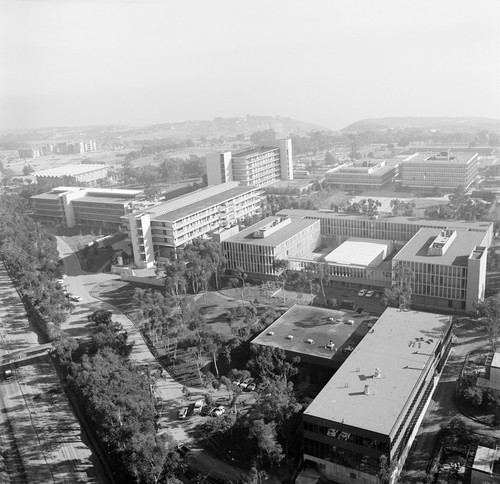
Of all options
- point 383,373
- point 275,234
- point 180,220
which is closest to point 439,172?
Result: point 275,234

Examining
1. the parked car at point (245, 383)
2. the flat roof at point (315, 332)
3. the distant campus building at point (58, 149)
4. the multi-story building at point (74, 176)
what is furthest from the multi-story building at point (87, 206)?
the distant campus building at point (58, 149)

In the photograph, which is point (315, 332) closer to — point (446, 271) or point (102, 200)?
point (446, 271)

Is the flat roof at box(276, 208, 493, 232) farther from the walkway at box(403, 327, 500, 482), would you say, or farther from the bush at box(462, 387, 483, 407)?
the bush at box(462, 387, 483, 407)

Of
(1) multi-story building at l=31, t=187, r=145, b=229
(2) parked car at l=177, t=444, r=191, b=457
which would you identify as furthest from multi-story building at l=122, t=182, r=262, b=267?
(2) parked car at l=177, t=444, r=191, b=457

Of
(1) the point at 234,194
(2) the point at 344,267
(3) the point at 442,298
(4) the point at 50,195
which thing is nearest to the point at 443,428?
(3) the point at 442,298

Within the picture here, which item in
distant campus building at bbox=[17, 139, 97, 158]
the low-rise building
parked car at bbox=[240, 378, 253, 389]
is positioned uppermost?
distant campus building at bbox=[17, 139, 97, 158]

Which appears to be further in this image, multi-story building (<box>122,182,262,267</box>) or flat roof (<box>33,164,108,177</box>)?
flat roof (<box>33,164,108,177</box>)
